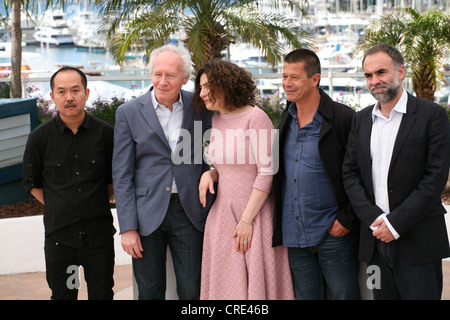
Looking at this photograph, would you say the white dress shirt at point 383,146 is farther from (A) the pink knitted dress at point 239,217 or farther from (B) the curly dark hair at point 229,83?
(B) the curly dark hair at point 229,83

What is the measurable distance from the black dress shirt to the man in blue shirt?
113 centimetres

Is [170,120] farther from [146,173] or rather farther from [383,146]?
[383,146]

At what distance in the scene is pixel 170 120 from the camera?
139 inches

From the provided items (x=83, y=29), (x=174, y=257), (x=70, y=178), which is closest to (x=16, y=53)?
(x=70, y=178)

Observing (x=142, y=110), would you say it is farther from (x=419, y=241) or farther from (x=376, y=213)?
(x=419, y=241)

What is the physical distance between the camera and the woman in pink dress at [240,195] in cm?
331

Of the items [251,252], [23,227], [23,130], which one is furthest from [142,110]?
[23,130]

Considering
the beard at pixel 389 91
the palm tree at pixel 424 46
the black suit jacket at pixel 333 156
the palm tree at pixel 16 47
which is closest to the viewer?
the beard at pixel 389 91

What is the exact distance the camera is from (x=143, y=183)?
3465mm

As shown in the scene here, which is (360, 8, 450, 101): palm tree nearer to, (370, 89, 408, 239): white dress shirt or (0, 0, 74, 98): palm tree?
(0, 0, 74, 98): palm tree

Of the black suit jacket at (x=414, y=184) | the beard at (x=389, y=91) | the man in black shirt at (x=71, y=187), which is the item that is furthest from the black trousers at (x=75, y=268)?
the beard at (x=389, y=91)

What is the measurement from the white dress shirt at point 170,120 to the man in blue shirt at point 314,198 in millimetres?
675

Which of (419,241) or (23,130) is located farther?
(23,130)
